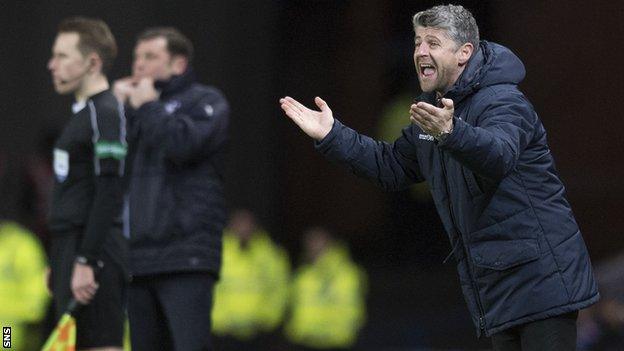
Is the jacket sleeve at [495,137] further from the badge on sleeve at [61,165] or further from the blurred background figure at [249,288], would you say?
the blurred background figure at [249,288]

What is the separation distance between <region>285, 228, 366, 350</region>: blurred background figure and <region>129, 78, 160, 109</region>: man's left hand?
402 centimetres

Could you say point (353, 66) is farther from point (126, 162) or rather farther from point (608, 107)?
point (126, 162)

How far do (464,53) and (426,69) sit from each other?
119 millimetres

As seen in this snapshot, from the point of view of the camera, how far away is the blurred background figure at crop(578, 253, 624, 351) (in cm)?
848

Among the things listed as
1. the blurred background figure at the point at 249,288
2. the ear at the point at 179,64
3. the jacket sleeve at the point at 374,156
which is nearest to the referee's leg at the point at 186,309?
the ear at the point at 179,64

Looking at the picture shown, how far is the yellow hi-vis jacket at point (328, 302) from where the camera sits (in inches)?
381

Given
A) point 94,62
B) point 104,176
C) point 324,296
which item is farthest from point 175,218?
point 324,296

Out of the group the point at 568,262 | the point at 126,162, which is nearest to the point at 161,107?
the point at 126,162

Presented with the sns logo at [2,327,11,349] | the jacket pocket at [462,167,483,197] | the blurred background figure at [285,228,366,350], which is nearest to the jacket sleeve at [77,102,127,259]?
the sns logo at [2,327,11,349]

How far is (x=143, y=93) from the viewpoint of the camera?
234 inches

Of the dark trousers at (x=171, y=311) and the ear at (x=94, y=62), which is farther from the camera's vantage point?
the ear at (x=94, y=62)

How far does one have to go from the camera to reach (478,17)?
9070 mm

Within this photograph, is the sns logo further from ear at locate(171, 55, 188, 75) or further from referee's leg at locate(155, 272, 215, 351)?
ear at locate(171, 55, 188, 75)

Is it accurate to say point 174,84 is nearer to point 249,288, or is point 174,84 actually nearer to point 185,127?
point 185,127
